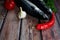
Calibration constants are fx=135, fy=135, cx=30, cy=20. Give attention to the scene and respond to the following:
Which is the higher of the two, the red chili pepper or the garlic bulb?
the garlic bulb

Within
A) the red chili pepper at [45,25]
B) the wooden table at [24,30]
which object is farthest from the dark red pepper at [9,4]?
the red chili pepper at [45,25]

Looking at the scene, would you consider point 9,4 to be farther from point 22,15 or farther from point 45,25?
point 45,25

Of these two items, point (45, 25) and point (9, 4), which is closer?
point (45, 25)

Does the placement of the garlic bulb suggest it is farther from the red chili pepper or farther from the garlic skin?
the red chili pepper

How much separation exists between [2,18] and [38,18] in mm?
264

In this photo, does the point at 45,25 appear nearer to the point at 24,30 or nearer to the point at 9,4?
the point at 24,30

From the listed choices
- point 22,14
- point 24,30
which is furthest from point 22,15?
point 24,30

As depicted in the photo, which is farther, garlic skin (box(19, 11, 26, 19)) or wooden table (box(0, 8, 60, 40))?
garlic skin (box(19, 11, 26, 19))

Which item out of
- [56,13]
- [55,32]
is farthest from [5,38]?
[56,13]

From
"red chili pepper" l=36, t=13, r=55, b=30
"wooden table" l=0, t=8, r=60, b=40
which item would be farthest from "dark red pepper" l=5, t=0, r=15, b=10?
"red chili pepper" l=36, t=13, r=55, b=30

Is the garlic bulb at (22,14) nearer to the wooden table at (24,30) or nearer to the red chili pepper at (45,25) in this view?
the wooden table at (24,30)

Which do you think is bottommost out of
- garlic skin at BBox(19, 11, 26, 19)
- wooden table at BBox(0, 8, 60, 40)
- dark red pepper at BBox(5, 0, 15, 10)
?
wooden table at BBox(0, 8, 60, 40)

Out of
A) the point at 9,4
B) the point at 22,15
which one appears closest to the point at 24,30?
the point at 22,15

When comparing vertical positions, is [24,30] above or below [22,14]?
below
